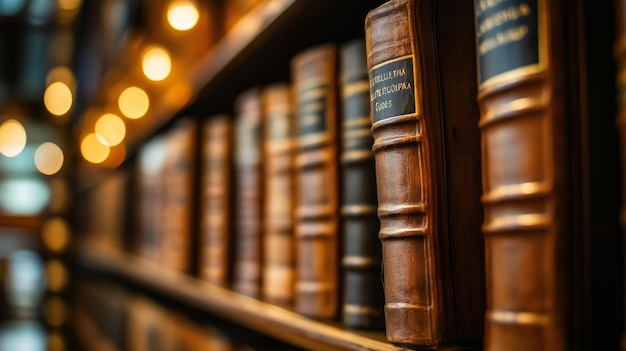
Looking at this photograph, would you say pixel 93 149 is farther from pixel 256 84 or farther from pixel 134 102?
pixel 256 84

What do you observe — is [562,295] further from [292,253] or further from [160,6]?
[160,6]

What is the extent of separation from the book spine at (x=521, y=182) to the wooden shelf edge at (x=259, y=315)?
19 cm

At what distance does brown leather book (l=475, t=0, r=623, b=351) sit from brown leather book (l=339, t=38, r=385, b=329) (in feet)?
0.98

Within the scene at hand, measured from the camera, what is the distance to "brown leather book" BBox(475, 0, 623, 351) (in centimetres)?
47

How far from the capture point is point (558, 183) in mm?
476

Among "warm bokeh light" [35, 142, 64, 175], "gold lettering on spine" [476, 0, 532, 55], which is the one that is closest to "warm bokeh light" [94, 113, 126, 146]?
"gold lettering on spine" [476, 0, 532, 55]

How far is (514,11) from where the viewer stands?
0.51 metres

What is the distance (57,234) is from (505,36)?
12.6ft

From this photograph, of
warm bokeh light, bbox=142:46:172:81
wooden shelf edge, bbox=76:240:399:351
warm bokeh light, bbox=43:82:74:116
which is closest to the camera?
wooden shelf edge, bbox=76:240:399:351

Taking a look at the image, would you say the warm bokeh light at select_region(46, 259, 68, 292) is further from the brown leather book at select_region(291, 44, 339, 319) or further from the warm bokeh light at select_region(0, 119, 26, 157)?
the brown leather book at select_region(291, 44, 339, 319)

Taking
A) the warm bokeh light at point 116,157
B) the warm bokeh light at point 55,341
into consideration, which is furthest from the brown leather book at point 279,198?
the warm bokeh light at point 55,341

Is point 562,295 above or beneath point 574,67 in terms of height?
beneath

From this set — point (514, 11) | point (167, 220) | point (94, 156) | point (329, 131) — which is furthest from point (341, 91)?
point (94, 156)

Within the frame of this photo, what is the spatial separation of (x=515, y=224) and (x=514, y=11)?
0.53 feet
